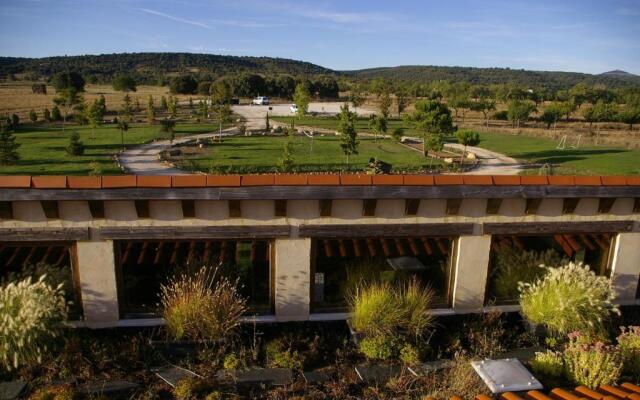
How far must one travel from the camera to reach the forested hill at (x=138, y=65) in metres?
123

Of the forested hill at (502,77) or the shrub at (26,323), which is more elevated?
the forested hill at (502,77)

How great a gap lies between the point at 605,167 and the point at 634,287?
26.7 metres

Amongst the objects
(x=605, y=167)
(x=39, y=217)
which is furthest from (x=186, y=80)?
(x=39, y=217)

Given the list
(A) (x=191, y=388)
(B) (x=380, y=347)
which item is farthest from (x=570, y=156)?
(A) (x=191, y=388)

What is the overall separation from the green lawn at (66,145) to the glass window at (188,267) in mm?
19534

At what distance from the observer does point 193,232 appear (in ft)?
21.0

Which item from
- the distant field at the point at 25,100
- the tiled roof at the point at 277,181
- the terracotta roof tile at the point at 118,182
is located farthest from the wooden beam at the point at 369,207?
the distant field at the point at 25,100

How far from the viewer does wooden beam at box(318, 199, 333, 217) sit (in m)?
6.53

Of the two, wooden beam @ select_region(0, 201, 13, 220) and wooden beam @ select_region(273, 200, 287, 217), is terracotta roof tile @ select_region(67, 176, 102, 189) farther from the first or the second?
wooden beam @ select_region(273, 200, 287, 217)

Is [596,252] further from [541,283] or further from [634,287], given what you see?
[541,283]

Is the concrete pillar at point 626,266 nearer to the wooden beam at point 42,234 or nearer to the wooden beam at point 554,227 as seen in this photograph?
the wooden beam at point 554,227

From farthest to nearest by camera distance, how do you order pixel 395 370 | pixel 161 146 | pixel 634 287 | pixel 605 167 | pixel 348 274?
pixel 161 146 → pixel 605 167 → pixel 634 287 → pixel 348 274 → pixel 395 370

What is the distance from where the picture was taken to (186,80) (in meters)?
91.4

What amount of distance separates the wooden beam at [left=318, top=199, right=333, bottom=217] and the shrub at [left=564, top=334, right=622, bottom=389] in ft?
11.4
